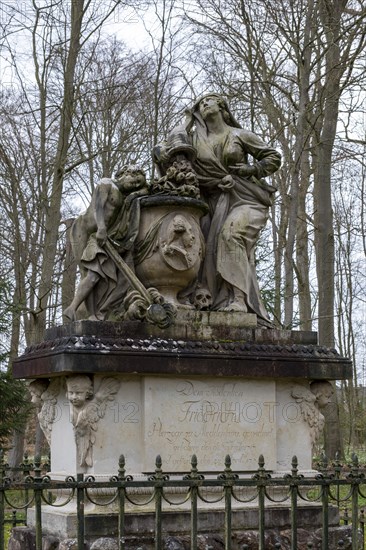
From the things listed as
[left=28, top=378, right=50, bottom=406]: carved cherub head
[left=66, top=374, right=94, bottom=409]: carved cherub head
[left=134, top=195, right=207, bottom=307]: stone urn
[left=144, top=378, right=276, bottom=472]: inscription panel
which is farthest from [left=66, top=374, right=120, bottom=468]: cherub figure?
[left=134, top=195, right=207, bottom=307]: stone urn

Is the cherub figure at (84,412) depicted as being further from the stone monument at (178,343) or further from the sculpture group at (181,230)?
the sculpture group at (181,230)

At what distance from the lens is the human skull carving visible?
30.8 feet

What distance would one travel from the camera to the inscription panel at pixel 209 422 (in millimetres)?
8727

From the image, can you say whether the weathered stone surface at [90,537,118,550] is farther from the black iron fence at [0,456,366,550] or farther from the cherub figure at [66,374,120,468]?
the cherub figure at [66,374,120,468]

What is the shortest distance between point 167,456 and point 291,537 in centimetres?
124

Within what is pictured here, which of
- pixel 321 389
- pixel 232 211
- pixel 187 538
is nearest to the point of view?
pixel 187 538

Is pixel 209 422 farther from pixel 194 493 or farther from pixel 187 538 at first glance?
pixel 194 493

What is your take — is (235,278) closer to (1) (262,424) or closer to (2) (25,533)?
(1) (262,424)

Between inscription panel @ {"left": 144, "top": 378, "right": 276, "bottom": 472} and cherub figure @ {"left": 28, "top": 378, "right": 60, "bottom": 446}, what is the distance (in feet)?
3.32

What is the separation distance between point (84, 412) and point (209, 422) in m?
1.14

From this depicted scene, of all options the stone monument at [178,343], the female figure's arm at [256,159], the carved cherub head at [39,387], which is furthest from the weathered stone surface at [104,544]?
the female figure's arm at [256,159]

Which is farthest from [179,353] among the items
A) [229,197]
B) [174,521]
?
[229,197]

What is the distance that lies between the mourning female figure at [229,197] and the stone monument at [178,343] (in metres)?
0.01

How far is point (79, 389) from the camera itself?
8477 millimetres
